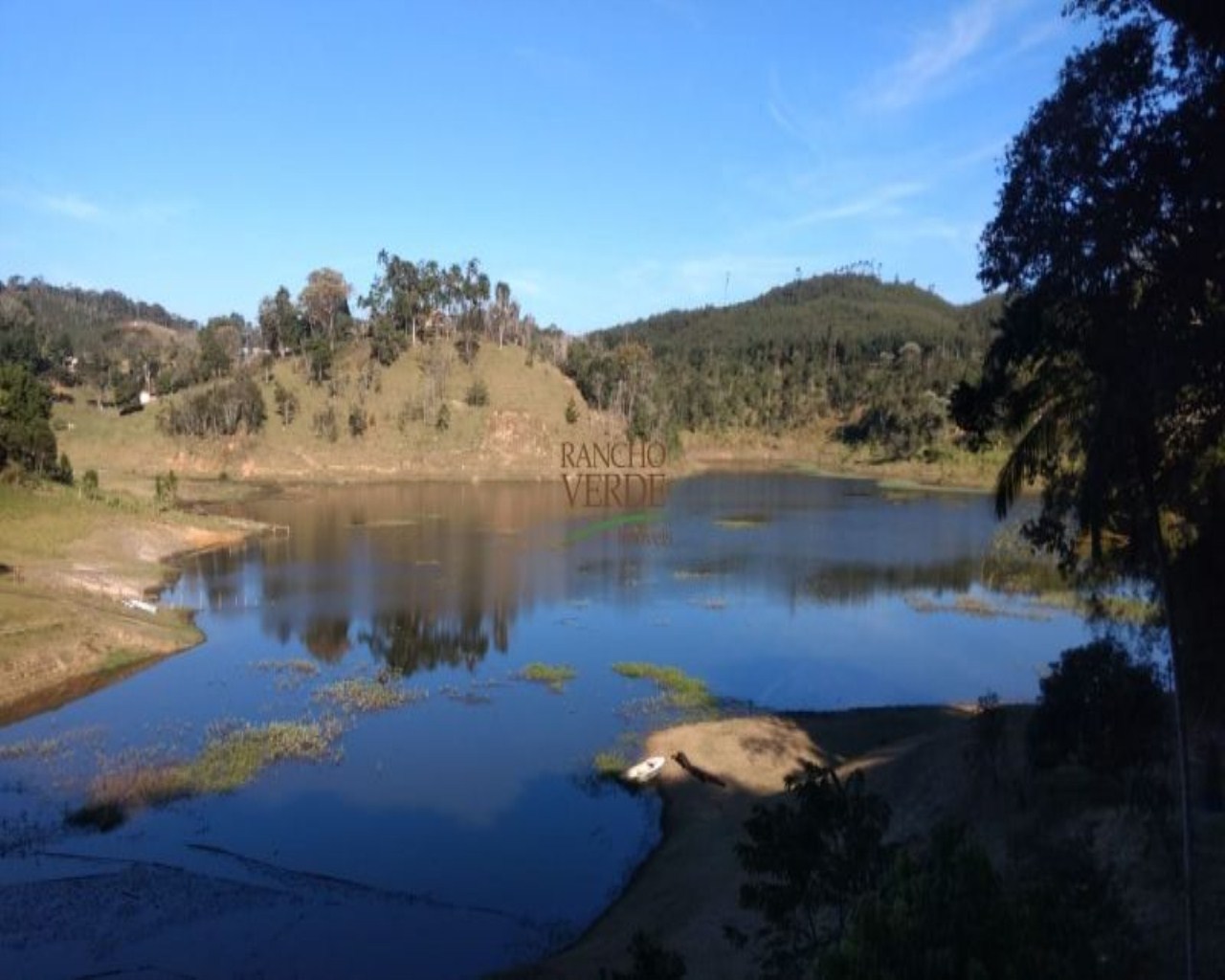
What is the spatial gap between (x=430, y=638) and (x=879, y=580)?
95.5 ft

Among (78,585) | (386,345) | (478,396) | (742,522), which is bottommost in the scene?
(78,585)

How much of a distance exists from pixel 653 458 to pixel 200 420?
211 ft

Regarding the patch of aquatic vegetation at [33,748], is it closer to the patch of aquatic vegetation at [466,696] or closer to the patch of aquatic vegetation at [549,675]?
the patch of aquatic vegetation at [466,696]

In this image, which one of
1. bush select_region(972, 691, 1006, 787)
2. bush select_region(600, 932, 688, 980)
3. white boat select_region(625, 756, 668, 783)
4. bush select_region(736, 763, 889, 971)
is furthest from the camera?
white boat select_region(625, 756, 668, 783)

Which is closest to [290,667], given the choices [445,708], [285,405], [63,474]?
[445,708]

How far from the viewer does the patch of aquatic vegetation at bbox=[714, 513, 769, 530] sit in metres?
89.3

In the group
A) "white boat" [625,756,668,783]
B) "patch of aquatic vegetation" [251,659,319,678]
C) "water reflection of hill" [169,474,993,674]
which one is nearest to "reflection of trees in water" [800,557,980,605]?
"water reflection of hill" [169,474,993,674]

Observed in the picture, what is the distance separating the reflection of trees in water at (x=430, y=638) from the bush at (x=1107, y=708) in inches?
1121

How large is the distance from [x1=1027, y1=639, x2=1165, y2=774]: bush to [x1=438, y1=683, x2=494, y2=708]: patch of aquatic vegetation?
77.1 feet

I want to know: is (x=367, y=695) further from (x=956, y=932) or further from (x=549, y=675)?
(x=956, y=932)

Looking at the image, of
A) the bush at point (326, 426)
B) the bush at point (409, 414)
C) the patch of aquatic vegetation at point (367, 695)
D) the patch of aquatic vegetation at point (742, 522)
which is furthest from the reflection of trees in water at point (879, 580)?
the bush at point (326, 426)

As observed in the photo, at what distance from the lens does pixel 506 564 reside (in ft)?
222

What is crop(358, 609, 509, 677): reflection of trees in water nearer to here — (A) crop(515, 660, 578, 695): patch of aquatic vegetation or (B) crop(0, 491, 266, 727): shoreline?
(A) crop(515, 660, 578, 695): patch of aquatic vegetation

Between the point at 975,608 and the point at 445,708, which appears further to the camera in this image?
the point at 975,608
